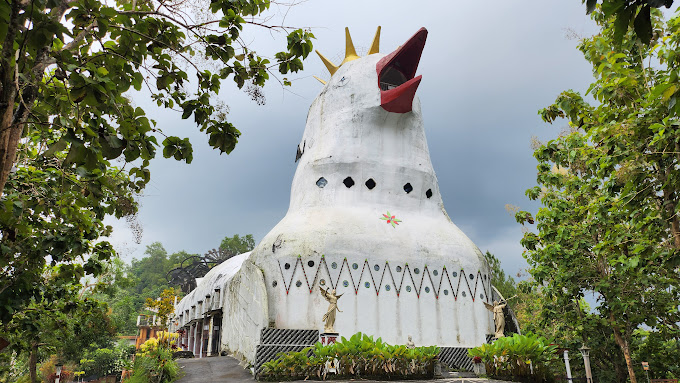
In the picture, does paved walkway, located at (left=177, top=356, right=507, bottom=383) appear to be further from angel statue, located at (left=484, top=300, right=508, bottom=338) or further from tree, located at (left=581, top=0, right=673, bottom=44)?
tree, located at (left=581, top=0, right=673, bottom=44)

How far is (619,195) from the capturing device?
10281mm

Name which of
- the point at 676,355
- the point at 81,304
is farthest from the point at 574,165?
the point at 81,304

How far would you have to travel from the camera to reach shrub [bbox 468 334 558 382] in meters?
11.5

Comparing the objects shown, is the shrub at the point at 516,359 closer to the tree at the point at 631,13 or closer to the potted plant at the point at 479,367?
the potted plant at the point at 479,367

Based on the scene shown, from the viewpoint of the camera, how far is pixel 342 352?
37.5 feet

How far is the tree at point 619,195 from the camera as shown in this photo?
671 centimetres

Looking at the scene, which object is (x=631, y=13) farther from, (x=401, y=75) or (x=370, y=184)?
(x=401, y=75)

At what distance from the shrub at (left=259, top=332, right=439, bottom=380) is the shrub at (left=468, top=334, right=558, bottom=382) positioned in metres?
1.67

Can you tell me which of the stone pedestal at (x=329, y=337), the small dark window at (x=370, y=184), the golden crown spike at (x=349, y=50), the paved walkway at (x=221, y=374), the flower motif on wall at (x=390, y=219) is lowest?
the paved walkway at (x=221, y=374)

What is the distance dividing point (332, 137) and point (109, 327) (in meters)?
20.2

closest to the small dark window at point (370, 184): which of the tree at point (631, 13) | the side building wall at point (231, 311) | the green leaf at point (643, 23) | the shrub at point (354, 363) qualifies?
the side building wall at point (231, 311)

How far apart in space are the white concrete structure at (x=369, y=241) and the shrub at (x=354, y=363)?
2.00m

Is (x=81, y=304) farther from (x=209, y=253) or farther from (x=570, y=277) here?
(x=209, y=253)

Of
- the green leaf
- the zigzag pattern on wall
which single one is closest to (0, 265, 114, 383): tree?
the zigzag pattern on wall
